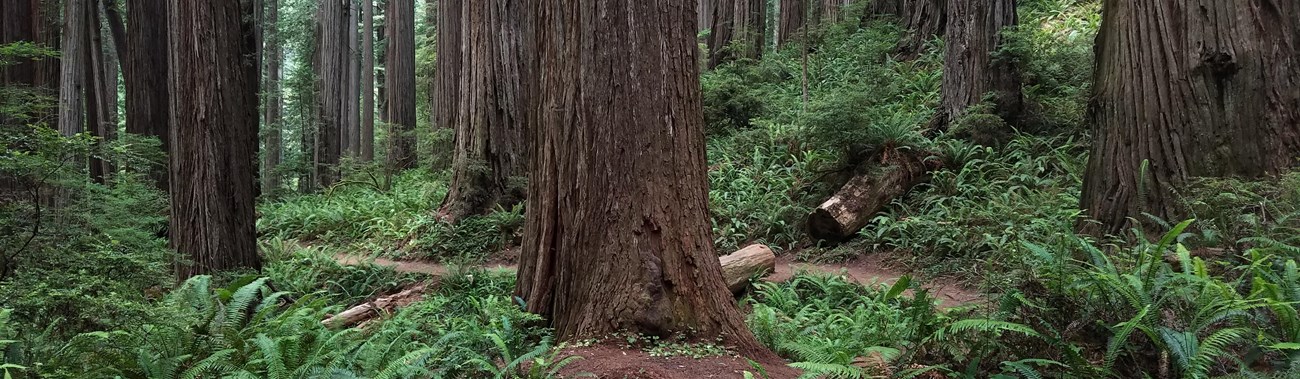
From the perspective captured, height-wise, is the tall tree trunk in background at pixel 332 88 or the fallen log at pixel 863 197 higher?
the tall tree trunk in background at pixel 332 88

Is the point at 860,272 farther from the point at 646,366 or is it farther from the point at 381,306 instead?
the point at 381,306

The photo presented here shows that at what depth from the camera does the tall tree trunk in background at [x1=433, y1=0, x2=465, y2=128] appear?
1396 centimetres

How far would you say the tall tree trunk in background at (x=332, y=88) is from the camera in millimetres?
19172

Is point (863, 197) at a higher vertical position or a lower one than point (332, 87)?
lower

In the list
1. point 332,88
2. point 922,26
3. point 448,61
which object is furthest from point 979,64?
point 332,88

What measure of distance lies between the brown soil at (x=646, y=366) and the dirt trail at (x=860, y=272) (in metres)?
2.70

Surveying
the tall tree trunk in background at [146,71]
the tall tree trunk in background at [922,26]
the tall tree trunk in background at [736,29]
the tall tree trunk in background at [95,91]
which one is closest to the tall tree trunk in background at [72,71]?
the tall tree trunk in background at [95,91]

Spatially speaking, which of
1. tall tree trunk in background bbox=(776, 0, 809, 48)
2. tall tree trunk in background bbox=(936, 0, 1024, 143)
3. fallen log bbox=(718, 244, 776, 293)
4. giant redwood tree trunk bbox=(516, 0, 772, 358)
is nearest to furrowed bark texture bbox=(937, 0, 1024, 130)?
tall tree trunk in background bbox=(936, 0, 1024, 143)

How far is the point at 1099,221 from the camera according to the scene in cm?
505

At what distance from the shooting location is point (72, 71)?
10523mm

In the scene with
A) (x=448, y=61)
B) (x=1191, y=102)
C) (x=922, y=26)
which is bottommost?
(x=1191, y=102)

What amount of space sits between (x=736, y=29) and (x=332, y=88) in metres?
11.3

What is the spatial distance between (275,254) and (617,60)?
766 centimetres

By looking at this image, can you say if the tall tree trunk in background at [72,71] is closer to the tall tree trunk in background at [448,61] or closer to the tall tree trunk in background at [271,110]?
the tall tree trunk in background at [448,61]
